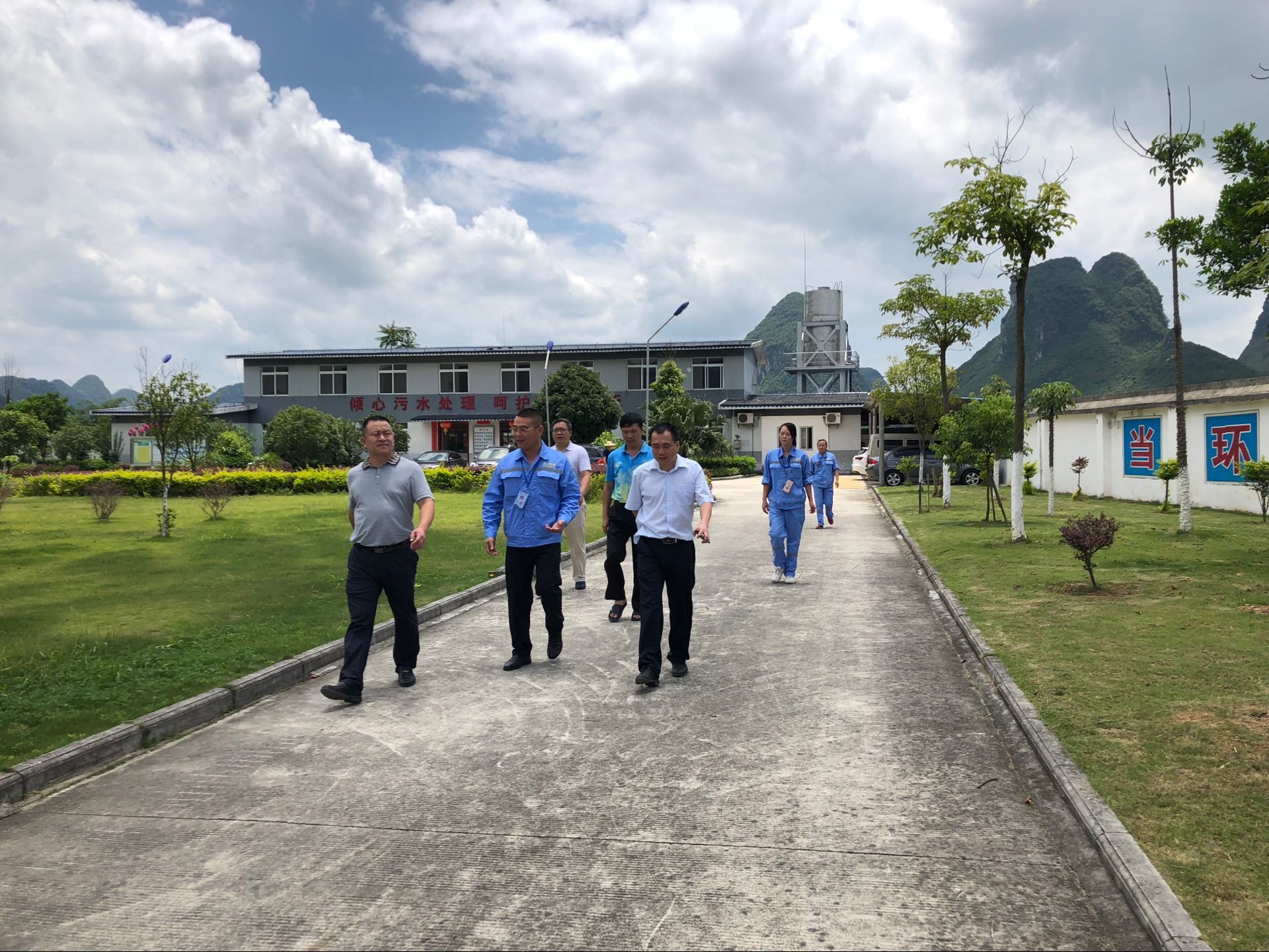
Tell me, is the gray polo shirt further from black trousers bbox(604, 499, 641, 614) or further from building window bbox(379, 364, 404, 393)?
building window bbox(379, 364, 404, 393)

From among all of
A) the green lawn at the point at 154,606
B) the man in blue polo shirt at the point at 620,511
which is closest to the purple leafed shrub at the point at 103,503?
the green lawn at the point at 154,606

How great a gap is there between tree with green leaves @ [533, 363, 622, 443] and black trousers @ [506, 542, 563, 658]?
3996 cm

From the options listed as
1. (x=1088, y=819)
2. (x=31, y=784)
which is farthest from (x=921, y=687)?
(x=31, y=784)

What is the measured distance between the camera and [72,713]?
5875 millimetres

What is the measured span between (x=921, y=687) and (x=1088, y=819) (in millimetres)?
2532

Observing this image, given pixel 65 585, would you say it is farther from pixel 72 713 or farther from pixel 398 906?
pixel 398 906

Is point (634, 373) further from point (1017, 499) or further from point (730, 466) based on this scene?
point (1017, 499)

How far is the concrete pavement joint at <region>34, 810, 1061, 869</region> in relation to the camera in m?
3.87

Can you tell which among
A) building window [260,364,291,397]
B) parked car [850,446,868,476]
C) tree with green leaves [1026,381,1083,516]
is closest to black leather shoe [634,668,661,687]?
tree with green leaves [1026,381,1083,516]

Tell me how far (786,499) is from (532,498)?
4.81 m

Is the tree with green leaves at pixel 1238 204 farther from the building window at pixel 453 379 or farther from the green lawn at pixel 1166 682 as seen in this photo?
the building window at pixel 453 379

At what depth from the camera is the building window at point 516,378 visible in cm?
5700

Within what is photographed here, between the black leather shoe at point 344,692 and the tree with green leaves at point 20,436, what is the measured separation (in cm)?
5042

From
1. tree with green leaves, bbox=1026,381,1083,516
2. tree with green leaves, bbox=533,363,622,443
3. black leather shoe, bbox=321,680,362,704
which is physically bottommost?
black leather shoe, bbox=321,680,362,704
